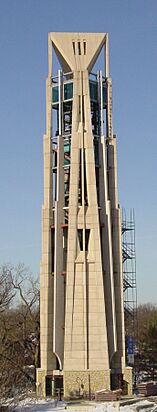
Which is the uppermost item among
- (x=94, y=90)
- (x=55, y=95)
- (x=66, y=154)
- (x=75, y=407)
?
(x=94, y=90)

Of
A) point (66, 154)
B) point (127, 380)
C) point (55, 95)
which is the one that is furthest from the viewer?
point (55, 95)

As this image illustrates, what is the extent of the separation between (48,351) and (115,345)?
14.2 ft

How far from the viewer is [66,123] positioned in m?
49.8

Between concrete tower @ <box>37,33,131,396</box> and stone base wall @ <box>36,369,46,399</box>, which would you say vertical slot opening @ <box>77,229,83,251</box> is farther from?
stone base wall @ <box>36,369,46,399</box>

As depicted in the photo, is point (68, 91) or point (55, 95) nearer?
point (68, 91)

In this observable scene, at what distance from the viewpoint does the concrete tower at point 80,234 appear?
43.5 m

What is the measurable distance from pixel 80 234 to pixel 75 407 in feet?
39.7

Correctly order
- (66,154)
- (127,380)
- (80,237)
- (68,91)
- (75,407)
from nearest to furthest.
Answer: (75,407)
(127,380)
(80,237)
(66,154)
(68,91)

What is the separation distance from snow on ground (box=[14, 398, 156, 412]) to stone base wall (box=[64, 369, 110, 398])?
342cm

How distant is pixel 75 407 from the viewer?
37.1m

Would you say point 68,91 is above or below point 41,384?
above

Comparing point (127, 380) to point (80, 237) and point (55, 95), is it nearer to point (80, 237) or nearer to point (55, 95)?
point (80, 237)

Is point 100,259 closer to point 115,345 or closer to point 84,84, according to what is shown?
point 115,345

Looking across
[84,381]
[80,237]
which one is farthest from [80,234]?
[84,381]
